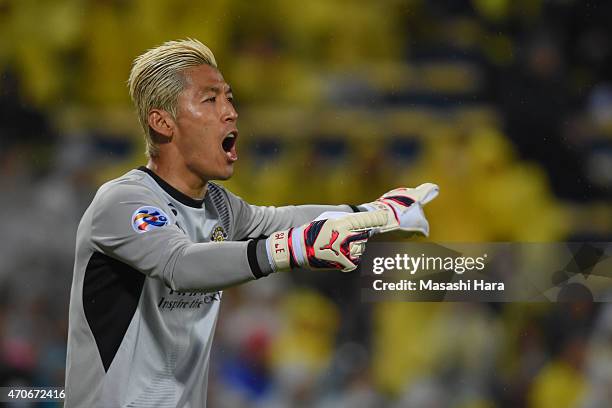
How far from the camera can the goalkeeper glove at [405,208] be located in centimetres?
186

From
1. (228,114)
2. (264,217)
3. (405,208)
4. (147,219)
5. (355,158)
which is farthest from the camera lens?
(355,158)

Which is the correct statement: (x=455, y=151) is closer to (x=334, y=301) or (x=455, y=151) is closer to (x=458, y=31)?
(x=458, y=31)

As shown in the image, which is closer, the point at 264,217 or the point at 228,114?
the point at 228,114

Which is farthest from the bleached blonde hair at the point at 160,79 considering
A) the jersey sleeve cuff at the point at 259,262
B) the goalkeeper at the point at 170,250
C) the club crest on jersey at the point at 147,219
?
the jersey sleeve cuff at the point at 259,262

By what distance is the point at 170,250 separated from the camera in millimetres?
1480

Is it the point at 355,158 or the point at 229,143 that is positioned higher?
the point at 355,158

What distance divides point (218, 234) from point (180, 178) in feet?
0.47

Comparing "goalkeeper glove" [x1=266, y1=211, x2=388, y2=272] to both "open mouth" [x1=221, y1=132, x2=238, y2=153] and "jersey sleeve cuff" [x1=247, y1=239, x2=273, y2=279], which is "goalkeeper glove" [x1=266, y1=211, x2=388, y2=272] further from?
"open mouth" [x1=221, y1=132, x2=238, y2=153]

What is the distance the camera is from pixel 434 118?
3.48m

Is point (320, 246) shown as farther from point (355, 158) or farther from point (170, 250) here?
point (355, 158)

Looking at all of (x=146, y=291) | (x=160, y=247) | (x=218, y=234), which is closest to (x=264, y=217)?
(x=218, y=234)

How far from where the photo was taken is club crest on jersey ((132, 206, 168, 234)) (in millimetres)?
1525

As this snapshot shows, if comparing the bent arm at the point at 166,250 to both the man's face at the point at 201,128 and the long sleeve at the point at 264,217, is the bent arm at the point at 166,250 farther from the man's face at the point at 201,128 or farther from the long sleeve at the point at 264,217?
the long sleeve at the point at 264,217

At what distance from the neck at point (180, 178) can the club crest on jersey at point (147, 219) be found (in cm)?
18
